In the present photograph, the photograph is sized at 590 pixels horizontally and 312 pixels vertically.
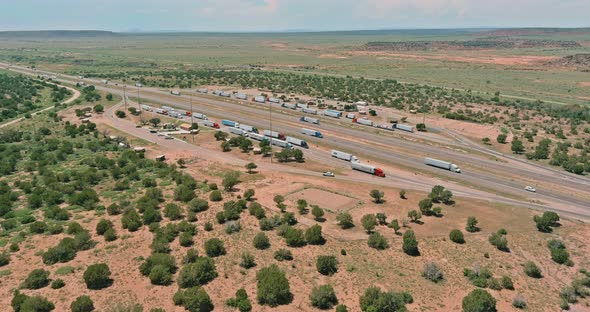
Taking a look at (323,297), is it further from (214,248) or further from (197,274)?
(214,248)

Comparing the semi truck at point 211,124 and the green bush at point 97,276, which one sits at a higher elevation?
the semi truck at point 211,124

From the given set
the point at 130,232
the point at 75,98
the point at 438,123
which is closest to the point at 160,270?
the point at 130,232

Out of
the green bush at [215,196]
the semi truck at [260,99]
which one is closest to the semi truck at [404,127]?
the semi truck at [260,99]

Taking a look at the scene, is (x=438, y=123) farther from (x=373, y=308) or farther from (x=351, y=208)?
(x=373, y=308)

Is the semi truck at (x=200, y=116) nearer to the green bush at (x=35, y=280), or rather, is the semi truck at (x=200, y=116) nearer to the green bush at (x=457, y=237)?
the green bush at (x=35, y=280)

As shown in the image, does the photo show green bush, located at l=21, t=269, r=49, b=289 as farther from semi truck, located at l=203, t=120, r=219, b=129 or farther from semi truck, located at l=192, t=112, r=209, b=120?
semi truck, located at l=192, t=112, r=209, b=120

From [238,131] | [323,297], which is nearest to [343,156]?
[238,131]

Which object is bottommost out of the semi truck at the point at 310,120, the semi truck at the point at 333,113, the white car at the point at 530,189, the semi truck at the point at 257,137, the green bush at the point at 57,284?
the green bush at the point at 57,284

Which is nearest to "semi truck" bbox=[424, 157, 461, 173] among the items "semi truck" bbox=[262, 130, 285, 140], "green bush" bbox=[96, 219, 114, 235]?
"semi truck" bbox=[262, 130, 285, 140]
